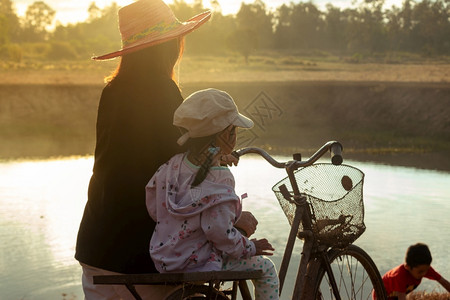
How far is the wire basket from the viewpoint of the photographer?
303 centimetres

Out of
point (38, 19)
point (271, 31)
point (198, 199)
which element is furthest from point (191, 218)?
point (38, 19)

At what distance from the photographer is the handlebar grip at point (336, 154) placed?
283 centimetres

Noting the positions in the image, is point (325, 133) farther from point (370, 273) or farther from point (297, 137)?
point (370, 273)

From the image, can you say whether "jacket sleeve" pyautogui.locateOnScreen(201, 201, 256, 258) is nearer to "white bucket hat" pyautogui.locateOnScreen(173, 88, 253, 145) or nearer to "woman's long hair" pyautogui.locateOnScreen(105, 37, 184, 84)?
"white bucket hat" pyautogui.locateOnScreen(173, 88, 253, 145)

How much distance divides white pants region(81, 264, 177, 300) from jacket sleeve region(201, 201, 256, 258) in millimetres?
242

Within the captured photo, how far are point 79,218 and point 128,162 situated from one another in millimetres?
6642

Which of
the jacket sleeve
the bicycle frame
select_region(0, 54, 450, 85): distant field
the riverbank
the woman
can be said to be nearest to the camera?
the jacket sleeve

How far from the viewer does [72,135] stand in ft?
61.7

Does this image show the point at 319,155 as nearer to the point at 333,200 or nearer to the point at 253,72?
the point at 333,200

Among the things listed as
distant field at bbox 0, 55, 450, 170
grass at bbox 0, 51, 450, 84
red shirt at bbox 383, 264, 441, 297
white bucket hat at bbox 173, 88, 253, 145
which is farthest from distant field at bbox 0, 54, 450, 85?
white bucket hat at bbox 173, 88, 253, 145

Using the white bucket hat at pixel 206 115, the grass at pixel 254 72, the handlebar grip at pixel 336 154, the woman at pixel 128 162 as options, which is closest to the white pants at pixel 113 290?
the woman at pixel 128 162

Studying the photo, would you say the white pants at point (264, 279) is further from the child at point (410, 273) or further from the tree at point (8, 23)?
the tree at point (8, 23)

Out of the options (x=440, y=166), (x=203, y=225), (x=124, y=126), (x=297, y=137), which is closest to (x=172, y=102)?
(x=124, y=126)

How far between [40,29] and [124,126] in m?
71.0
